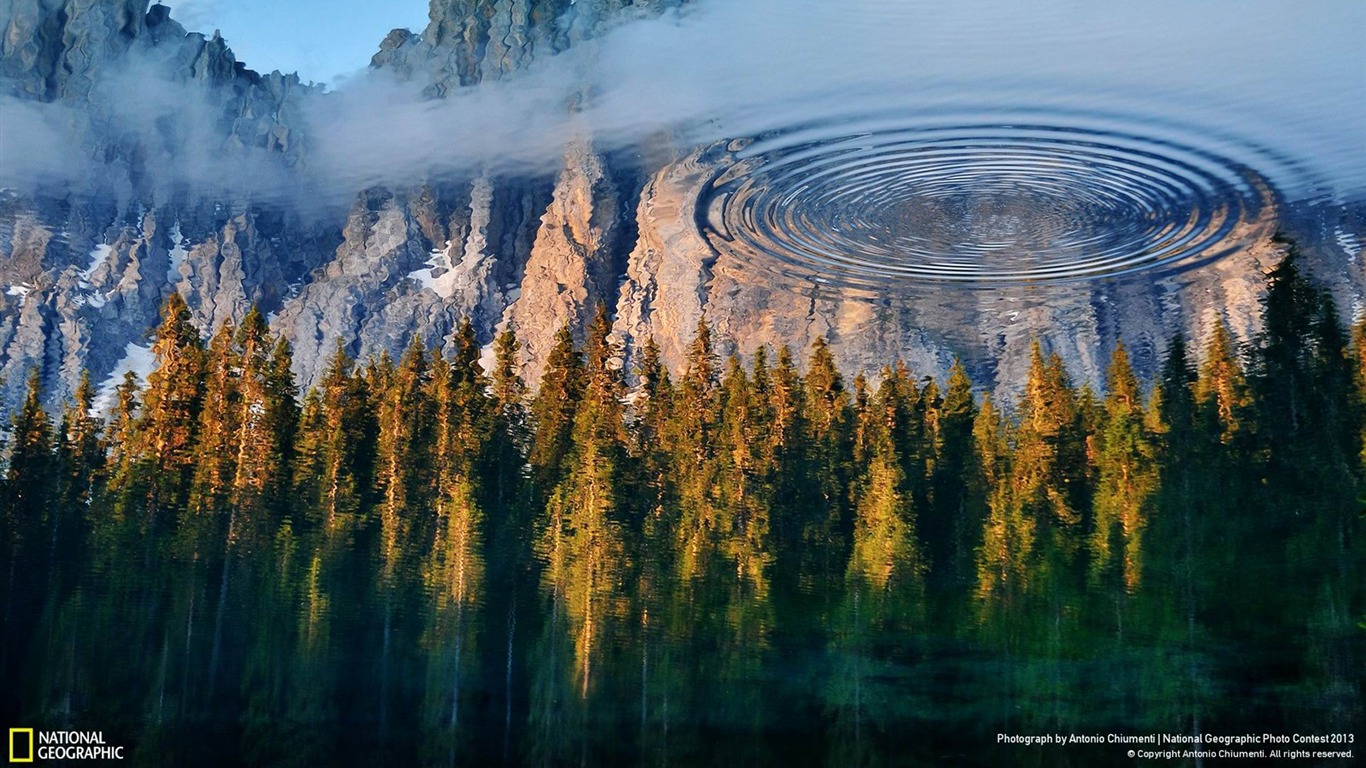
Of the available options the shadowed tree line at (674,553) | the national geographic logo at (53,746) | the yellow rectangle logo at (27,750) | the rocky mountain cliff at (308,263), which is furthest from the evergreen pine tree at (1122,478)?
the yellow rectangle logo at (27,750)

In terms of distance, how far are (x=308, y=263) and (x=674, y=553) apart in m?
3.47

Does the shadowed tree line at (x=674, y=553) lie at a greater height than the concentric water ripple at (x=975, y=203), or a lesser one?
lesser

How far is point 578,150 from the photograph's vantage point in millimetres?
8523

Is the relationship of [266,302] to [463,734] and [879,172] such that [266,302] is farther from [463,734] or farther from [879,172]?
[879,172]

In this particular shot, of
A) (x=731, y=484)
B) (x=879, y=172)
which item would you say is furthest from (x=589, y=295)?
(x=879, y=172)

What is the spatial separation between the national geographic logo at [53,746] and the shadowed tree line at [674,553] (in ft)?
0.34

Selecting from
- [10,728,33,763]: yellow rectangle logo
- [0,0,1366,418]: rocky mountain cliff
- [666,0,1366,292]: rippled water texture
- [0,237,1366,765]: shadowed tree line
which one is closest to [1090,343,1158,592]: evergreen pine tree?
[0,237,1366,765]: shadowed tree line

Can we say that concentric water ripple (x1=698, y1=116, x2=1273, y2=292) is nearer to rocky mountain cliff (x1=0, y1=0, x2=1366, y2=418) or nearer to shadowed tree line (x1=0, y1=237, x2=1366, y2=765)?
rocky mountain cliff (x1=0, y1=0, x2=1366, y2=418)

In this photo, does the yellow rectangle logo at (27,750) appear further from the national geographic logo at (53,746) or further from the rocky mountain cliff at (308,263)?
the rocky mountain cliff at (308,263)

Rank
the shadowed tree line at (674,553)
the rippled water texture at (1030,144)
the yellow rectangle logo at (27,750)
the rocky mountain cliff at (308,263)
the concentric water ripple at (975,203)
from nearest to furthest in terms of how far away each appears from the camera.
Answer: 1. the rippled water texture at (1030,144)
2. the concentric water ripple at (975,203)
3. the yellow rectangle logo at (27,750)
4. the shadowed tree line at (674,553)
5. the rocky mountain cliff at (308,263)

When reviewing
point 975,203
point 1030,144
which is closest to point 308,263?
point 975,203

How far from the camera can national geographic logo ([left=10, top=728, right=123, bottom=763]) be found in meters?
8.36

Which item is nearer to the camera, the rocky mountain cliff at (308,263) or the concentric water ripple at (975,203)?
the concentric water ripple at (975,203)

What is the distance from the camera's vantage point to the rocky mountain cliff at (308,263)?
895 centimetres
